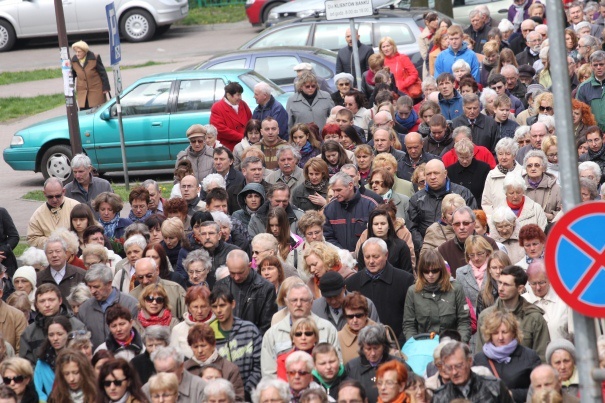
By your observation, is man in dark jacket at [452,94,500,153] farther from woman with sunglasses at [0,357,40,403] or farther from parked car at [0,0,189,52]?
parked car at [0,0,189,52]

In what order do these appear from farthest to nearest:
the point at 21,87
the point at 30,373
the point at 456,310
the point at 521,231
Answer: the point at 21,87
the point at 521,231
the point at 456,310
the point at 30,373

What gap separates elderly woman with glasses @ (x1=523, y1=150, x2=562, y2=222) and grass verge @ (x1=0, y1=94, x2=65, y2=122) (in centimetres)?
1565

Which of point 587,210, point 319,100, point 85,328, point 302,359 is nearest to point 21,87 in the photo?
point 319,100

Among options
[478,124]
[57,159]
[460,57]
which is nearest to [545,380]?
[478,124]

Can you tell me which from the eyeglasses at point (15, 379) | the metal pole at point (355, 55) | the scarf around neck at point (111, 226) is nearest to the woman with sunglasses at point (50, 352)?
the eyeglasses at point (15, 379)

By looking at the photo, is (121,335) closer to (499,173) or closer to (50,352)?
(50,352)

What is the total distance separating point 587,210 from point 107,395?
4.53 m

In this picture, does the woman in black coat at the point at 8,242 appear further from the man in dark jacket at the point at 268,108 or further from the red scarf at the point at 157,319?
the man in dark jacket at the point at 268,108

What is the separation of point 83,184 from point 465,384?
Result: 765 centimetres

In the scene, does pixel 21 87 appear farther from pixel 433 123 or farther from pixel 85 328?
pixel 85 328

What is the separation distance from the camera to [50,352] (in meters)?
11.9

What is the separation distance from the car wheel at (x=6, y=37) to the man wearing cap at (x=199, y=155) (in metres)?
18.9

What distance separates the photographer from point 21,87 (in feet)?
103

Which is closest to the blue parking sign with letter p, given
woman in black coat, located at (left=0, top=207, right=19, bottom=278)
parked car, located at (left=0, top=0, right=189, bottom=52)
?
woman in black coat, located at (left=0, top=207, right=19, bottom=278)
